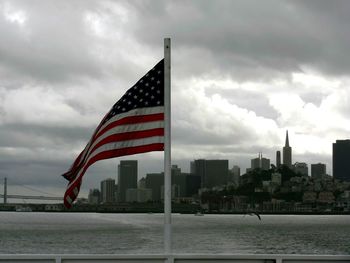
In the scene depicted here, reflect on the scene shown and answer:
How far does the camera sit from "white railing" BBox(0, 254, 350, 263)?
9.78 m

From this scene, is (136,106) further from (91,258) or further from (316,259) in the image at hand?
(316,259)

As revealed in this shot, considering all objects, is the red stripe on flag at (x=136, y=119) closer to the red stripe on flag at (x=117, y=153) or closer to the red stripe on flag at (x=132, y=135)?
the red stripe on flag at (x=132, y=135)

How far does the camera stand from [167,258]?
9859 millimetres

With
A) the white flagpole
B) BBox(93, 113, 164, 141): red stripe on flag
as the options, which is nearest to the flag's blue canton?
BBox(93, 113, 164, 141): red stripe on flag

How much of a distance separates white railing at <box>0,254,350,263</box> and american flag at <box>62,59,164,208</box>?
1.45m

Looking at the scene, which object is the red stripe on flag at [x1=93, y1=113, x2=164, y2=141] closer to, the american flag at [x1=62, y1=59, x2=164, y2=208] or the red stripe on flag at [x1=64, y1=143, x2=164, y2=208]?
the american flag at [x1=62, y1=59, x2=164, y2=208]

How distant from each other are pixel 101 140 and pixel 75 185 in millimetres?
900

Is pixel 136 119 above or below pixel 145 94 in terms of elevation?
below

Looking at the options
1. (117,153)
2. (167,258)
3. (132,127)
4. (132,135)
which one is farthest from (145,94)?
(167,258)

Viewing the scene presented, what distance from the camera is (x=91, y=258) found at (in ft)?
32.1

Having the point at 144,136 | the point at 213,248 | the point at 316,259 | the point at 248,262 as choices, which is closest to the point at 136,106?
the point at 144,136

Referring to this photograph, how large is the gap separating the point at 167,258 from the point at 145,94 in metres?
2.86

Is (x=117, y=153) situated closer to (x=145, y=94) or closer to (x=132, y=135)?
(x=132, y=135)

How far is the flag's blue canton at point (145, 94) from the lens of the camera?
10.9m
